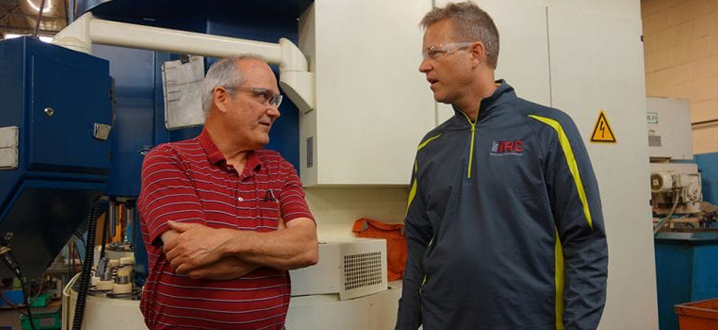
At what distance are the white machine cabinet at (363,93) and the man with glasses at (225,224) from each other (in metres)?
0.47

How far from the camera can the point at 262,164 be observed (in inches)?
53.9

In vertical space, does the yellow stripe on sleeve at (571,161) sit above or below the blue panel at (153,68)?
below

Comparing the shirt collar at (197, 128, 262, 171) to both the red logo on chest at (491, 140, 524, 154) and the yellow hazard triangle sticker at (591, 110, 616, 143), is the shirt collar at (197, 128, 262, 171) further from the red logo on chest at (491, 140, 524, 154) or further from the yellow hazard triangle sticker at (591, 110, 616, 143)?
the yellow hazard triangle sticker at (591, 110, 616, 143)

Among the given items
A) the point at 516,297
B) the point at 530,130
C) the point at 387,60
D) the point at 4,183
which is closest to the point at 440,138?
the point at 530,130

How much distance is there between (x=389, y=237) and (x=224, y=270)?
1.01m

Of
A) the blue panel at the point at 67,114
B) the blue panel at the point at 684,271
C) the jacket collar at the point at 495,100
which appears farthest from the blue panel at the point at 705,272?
the blue panel at the point at 67,114

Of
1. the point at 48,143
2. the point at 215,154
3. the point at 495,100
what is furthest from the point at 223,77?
the point at 495,100

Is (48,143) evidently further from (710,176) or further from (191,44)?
(710,176)

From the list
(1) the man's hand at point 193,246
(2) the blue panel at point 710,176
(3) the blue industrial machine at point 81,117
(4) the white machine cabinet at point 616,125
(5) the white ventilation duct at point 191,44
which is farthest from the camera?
(2) the blue panel at point 710,176

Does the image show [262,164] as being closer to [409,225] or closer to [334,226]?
[409,225]

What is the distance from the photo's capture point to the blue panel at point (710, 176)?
3.37 m

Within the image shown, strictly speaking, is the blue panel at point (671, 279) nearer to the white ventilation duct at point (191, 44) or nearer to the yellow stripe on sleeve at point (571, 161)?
the yellow stripe on sleeve at point (571, 161)

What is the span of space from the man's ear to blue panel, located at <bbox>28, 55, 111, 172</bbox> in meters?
1.10

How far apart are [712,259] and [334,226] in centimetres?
228
